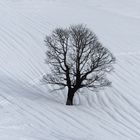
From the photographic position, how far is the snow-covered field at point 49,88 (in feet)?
82.9

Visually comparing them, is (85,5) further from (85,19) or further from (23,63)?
(23,63)

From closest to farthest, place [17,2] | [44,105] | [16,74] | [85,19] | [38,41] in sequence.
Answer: [44,105] < [16,74] < [38,41] < [85,19] < [17,2]

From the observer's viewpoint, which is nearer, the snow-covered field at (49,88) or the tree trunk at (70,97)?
the snow-covered field at (49,88)

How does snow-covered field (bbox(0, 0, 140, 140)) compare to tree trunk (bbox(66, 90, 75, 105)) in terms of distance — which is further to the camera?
tree trunk (bbox(66, 90, 75, 105))

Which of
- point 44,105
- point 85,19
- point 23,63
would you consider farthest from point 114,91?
point 85,19

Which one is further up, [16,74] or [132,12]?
[132,12]

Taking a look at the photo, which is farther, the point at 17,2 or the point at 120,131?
the point at 17,2

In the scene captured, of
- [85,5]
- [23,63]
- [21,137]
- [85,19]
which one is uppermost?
[85,5]

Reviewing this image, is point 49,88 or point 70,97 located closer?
point 70,97

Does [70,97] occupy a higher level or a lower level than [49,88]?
lower

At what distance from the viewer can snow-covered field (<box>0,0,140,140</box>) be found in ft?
82.9

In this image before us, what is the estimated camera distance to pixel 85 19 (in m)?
55.8

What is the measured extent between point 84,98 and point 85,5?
3543cm

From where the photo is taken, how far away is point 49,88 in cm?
3381
